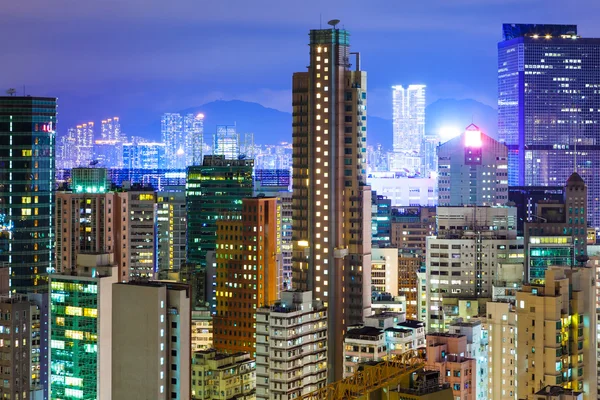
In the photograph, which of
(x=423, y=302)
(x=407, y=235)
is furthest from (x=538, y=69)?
(x=423, y=302)

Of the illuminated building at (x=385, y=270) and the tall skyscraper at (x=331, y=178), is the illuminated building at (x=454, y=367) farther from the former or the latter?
the illuminated building at (x=385, y=270)

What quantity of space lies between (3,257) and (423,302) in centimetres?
2473

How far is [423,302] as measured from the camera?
70625 mm

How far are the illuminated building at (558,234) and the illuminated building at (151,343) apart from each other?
25.5 metres

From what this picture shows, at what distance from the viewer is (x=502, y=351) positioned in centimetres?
5125

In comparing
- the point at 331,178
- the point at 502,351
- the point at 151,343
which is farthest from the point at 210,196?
the point at 151,343

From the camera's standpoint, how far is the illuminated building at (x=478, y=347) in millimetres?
48188

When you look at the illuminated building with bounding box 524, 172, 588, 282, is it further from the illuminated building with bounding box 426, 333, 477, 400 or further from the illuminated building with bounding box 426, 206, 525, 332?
the illuminated building with bounding box 426, 333, 477, 400

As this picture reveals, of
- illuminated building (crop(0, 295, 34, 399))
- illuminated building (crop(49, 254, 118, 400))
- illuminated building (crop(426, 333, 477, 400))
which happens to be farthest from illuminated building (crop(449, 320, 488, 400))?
illuminated building (crop(0, 295, 34, 399))

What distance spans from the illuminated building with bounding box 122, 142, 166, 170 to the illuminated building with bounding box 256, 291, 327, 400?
82350 millimetres

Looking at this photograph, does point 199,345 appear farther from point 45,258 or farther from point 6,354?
point 6,354

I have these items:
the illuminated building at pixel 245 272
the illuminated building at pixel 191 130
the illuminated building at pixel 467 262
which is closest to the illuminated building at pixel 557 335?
the illuminated building at pixel 245 272

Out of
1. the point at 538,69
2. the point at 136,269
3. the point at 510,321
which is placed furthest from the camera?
the point at 538,69

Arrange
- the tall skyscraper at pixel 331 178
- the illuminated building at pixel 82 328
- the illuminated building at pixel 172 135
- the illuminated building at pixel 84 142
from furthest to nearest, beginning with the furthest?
1. the illuminated building at pixel 172 135
2. the illuminated building at pixel 84 142
3. the tall skyscraper at pixel 331 178
4. the illuminated building at pixel 82 328
